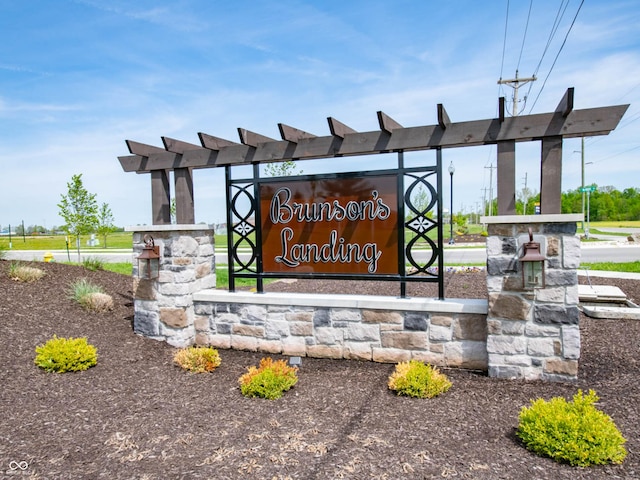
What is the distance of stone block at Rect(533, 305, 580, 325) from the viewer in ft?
14.2

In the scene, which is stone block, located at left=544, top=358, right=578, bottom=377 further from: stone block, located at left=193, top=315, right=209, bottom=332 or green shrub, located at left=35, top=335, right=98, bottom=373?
green shrub, located at left=35, top=335, right=98, bottom=373

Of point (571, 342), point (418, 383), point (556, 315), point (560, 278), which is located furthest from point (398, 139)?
point (571, 342)

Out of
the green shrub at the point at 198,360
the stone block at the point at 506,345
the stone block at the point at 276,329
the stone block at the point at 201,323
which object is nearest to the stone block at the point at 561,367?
the stone block at the point at 506,345

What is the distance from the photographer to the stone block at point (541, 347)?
14.5ft

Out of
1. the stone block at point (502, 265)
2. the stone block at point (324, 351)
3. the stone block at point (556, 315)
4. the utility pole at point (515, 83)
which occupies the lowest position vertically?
the stone block at point (324, 351)

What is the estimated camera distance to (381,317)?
5.16m

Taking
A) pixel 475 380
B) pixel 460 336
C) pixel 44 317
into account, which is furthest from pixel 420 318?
pixel 44 317

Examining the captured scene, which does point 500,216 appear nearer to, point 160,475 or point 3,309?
point 160,475

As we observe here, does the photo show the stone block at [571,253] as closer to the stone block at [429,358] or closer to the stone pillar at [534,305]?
the stone pillar at [534,305]

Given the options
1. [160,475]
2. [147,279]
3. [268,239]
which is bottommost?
[160,475]

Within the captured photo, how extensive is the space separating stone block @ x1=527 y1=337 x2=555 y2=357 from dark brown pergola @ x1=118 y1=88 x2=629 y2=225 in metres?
1.33

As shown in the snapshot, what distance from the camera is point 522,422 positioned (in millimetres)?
3221

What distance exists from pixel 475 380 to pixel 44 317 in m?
5.69

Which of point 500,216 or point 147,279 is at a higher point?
point 500,216
